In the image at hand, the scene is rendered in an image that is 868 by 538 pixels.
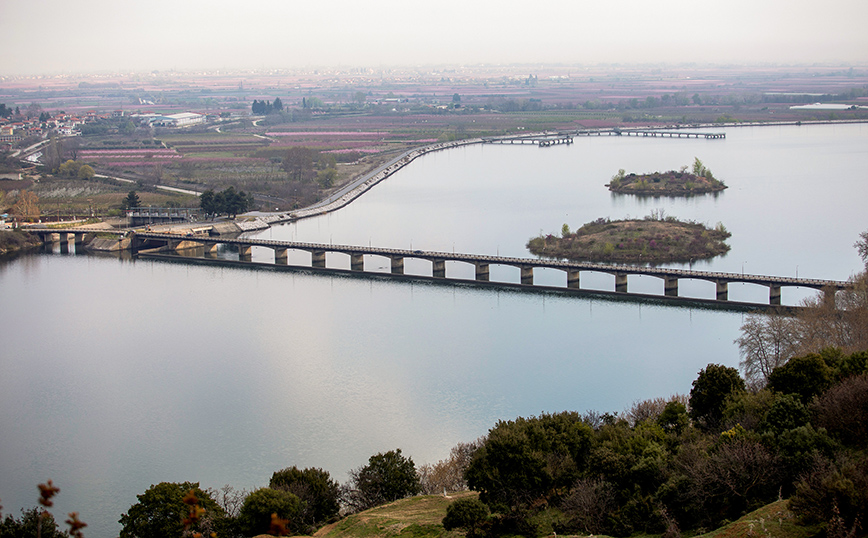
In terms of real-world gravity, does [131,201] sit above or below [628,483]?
above

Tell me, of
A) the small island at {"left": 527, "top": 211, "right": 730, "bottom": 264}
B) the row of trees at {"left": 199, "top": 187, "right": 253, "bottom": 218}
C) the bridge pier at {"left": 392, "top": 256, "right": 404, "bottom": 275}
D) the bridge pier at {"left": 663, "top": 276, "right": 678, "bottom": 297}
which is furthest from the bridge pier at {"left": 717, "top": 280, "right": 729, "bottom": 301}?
the row of trees at {"left": 199, "top": 187, "right": 253, "bottom": 218}

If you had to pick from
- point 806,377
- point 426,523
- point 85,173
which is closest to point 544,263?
point 806,377

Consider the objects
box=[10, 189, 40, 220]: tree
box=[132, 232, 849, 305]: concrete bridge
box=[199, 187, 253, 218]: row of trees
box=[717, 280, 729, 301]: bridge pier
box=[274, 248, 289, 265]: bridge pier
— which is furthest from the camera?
box=[10, 189, 40, 220]: tree

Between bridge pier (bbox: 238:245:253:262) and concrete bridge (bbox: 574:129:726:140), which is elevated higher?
concrete bridge (bbox: 574:129:726:140)

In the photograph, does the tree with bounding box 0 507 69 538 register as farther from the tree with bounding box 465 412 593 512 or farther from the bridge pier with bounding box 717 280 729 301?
the bridge pier with bounding box 717 280 729 301

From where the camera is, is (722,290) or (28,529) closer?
(28,529)

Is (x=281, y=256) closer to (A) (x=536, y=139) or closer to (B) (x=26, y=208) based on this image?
(B) (x=26, y=208)

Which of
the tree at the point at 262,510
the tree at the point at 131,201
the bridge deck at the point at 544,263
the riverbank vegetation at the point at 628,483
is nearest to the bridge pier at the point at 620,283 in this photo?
the bridge deck at the point at 544,263
